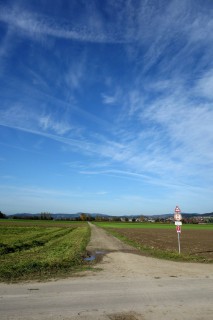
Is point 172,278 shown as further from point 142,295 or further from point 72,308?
point 72,308

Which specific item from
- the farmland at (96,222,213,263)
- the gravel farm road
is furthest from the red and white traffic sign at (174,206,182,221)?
the gravel farm road

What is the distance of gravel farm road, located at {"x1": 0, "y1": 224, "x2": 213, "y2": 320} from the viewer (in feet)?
25.2

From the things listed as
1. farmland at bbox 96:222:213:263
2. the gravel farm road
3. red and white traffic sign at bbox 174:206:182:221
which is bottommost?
the gravel farm road

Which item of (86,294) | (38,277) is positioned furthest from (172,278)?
(38,277)

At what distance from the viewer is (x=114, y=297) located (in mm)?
9328

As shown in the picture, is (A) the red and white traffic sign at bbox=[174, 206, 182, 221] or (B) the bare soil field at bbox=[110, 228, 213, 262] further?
(A) the red and white traffic sign at bbox=[174, 206, 182, 221]

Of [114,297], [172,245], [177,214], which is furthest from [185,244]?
[114,297]

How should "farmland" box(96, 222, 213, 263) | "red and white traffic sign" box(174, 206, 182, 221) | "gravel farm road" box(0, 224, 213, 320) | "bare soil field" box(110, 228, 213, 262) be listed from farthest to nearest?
"red and white traffic sign" box(174, 206, 182, 221), "bare soil field" box(110, 228, 213, 262), "farmland" box(96, 222, 213, 263), "gravel farm road" box(0, 224, 213, 320)

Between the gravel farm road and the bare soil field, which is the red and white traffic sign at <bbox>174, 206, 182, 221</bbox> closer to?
the bare soil field

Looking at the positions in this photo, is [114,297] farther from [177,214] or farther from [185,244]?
[185,244]

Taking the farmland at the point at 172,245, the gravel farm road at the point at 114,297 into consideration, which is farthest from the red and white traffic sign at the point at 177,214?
the gravel farm road at the point at 114,297

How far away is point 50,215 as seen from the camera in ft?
630

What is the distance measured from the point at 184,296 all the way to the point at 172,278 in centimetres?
317

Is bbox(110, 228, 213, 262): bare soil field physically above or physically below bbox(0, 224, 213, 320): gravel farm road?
above
